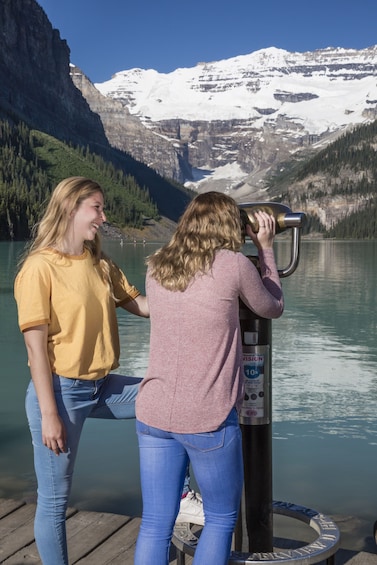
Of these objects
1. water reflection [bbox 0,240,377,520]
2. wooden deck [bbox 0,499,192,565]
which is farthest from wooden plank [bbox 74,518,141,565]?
water reflection [bbox 0,240,377,520]

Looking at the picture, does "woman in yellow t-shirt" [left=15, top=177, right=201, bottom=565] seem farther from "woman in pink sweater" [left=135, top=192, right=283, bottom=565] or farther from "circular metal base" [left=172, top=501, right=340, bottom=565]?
"circular metal base" [left=172, top=501, right=340, bottom=565]

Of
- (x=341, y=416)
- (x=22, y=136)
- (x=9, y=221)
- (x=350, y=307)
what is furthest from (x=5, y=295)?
(x=22, y=136)

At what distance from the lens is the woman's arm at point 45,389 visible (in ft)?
12.5

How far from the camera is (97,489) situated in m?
8.36

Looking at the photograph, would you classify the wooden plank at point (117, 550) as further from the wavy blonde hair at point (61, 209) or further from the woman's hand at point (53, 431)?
the wavy blonde hair at point (61, 209)

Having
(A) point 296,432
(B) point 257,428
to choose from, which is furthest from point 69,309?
(A) point 296,432

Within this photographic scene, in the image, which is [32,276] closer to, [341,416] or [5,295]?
[341,416]

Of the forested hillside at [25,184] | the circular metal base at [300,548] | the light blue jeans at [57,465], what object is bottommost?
the circular metal base at [300,548]

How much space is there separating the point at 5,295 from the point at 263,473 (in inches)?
1216

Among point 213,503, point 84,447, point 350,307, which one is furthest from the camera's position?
point 350,307

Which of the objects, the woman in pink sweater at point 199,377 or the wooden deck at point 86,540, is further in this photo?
the wooden deck at point 86,540

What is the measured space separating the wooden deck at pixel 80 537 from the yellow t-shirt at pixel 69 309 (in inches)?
54.8

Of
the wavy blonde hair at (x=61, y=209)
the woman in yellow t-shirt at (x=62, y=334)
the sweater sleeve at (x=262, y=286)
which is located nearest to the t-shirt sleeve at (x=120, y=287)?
the woman in yellow t-shirt at (x=62, y=334)

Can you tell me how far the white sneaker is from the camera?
4409 mm
